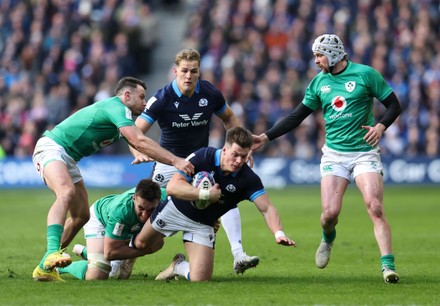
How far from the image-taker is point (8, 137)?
28.8 meters

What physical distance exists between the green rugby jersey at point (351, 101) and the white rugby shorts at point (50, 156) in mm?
3070

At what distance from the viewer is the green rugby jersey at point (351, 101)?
11570 millimetres

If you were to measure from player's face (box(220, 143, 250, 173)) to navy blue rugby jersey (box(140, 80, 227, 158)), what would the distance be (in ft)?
6.51

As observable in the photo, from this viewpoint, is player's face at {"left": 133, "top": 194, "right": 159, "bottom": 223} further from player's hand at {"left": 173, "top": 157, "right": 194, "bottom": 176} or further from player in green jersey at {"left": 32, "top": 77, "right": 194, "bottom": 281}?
player's hand at {"left": 173, "top": 157, "right": 194, "bottom": 176}

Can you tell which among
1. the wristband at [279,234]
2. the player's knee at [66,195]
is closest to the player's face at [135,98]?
the player's knee at [66,195]

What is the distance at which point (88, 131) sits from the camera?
1143cm

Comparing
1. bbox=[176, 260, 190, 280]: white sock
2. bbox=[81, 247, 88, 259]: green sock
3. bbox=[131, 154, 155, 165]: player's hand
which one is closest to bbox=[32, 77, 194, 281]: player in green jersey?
bbox=[81, 247, 88, 259]: green sock

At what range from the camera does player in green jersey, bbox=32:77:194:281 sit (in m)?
10.8

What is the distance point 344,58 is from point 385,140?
659 inches

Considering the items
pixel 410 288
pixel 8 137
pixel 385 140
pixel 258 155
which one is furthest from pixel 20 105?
pixel 410 288

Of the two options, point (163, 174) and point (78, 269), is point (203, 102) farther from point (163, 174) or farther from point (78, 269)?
point (78, 269)

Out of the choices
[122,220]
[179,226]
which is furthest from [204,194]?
[122,220]

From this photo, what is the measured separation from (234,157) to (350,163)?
1972 mm

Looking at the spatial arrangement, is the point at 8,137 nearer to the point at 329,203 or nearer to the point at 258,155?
the point at 258,155
